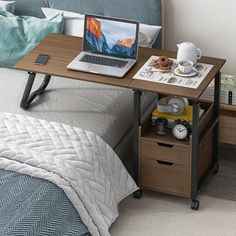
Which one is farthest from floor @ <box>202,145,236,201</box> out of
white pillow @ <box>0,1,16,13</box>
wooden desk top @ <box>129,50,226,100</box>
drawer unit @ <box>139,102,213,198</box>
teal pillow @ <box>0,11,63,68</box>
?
white pillow @ <box>0,1,16,13</box>

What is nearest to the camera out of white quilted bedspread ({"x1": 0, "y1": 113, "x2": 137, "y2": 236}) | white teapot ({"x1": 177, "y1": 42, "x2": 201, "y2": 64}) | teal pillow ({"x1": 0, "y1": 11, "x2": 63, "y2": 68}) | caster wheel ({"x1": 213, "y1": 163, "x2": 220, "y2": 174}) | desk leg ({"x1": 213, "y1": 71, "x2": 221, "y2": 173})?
Result: white quilted bedspread ({"x1": 0, "y1": 113, "x2": 137, "y2": 236})

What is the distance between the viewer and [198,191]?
172 inches

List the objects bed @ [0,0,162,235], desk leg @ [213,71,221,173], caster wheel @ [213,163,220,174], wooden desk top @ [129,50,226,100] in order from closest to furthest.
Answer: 1. bed @ [0,0,162,235]
2. wooden desk top @ [129,50,226,100]
3. desk leg @ [213,71,221,173]
4. caster wheel @ [213,163,220,174]

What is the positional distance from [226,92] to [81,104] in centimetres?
78

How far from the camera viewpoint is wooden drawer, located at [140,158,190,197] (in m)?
4.30

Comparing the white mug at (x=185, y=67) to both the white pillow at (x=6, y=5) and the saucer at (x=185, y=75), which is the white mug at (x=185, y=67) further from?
the white pillow at (x=6, y=5)

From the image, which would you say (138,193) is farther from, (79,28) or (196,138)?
(79,28)

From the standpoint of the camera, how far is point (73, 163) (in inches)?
157

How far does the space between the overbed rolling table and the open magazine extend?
0.10 ft

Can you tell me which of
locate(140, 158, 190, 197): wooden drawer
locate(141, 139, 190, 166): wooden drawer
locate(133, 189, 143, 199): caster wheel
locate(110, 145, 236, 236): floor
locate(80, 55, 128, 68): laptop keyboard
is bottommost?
locate(110, 145, 236, 236): floor

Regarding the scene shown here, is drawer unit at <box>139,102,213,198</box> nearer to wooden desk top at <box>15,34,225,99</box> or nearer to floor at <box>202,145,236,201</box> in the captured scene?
floor at <box>202,145,236,201</box>

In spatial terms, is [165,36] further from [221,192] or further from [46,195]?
[46,195]

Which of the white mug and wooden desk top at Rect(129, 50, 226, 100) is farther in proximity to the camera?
the white mug

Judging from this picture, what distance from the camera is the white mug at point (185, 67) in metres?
4.20
